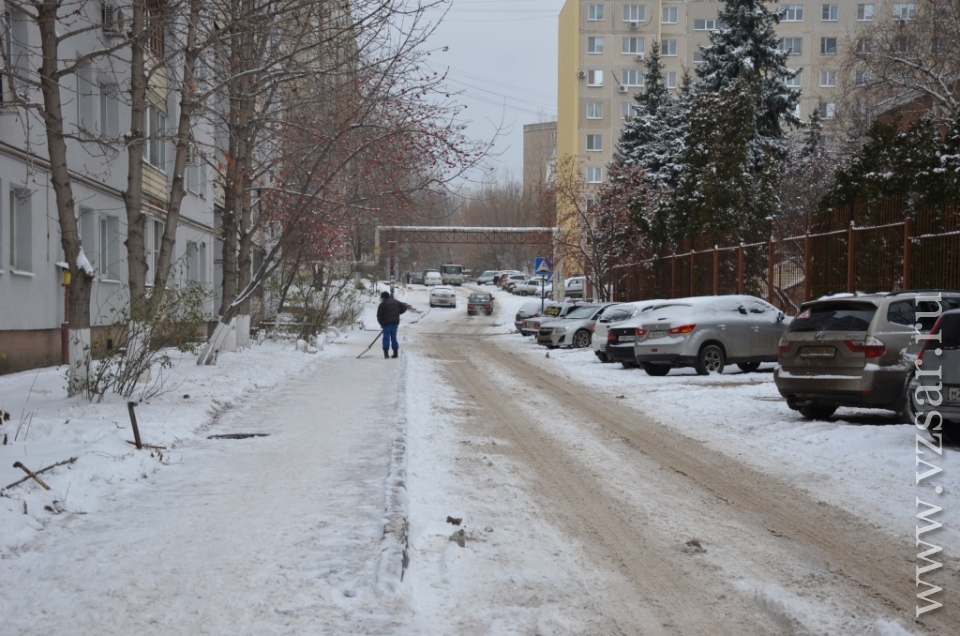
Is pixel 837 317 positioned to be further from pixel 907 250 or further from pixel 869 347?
pixel 907 250

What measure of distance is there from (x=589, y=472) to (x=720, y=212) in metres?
23.1

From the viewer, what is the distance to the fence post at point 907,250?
1659cm

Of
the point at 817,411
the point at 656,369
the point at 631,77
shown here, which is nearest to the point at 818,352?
the point at 817,411

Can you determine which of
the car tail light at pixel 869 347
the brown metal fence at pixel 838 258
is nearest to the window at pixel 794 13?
the brown metal fence at pixel 838 258

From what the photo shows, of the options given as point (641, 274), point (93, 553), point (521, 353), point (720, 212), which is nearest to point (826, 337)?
point (93, 553)

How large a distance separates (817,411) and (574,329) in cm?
1820

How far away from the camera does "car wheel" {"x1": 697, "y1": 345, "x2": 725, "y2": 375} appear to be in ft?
63.2

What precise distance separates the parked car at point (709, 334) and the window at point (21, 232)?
12.0m

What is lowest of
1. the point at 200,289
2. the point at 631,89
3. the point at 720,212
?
the point at 200,289

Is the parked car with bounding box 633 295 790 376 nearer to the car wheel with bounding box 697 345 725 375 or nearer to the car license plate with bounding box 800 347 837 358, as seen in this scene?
the car wheel with bounding box 697 345 725 375

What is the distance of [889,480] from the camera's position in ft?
27.4

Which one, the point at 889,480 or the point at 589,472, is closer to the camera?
the point at 889,480

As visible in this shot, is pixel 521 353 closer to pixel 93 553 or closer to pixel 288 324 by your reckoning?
pixel 288 324

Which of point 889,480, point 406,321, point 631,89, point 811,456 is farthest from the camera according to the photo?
point 631,89
